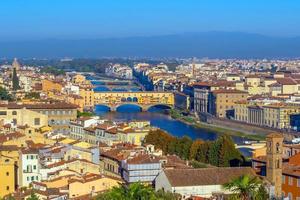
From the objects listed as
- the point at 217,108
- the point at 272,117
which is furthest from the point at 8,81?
the point at 272,117

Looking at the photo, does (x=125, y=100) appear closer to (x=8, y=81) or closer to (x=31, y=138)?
(x=8, y=81)

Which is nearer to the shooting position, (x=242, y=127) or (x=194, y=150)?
(x=194, y=150)

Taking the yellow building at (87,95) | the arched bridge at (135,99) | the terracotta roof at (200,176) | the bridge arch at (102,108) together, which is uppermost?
the terracotta roof at (200,176)

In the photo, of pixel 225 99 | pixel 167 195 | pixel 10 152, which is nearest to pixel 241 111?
pixel 225 99

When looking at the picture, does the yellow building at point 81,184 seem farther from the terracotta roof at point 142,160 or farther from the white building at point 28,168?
the white building at point 28,168

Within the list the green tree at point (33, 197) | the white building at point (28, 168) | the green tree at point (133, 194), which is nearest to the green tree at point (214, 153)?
the white building at point (28, 168)

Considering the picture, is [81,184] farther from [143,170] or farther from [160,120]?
[160,120]
